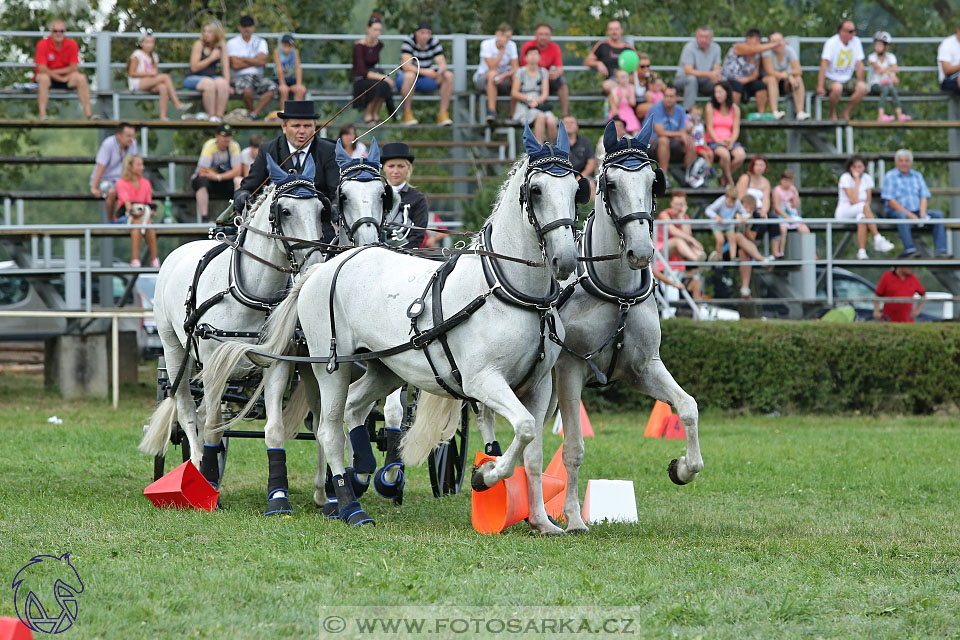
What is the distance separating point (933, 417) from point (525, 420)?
9932mm

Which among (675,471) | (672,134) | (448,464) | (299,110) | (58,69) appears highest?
(58,69)

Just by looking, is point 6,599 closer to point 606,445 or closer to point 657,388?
point 657,388

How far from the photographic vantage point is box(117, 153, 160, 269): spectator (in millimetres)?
15922

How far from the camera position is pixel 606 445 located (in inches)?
466

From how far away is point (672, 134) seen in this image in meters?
17.6

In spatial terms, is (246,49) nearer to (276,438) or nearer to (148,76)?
(148,76)

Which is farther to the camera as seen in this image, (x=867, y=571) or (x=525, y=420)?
(x=525, y=420)

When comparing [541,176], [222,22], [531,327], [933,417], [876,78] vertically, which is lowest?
[933,417]

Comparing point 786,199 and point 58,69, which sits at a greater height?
point 58,69

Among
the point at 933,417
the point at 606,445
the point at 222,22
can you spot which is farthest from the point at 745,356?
the point at 222,22

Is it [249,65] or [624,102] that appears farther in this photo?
[249,65]

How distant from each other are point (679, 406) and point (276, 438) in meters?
2.52

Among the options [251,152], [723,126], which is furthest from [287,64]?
[723,126]

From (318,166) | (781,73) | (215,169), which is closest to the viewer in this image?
(318,166)
